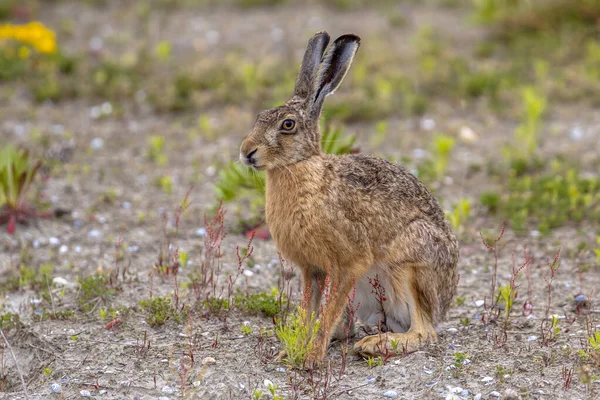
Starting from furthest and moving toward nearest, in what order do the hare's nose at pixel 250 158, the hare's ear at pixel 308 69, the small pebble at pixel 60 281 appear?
A: the small pebble at pixel 60 281 → the hare's ear at pixel 308 69 → the hare's nose at pixel 250 158

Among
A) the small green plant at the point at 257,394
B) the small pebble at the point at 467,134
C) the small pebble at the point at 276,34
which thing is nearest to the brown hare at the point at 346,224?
the small green plant at the point at 257,394

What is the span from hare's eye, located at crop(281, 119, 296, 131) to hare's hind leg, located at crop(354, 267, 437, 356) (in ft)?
3.76

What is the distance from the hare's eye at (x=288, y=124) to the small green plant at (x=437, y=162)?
342cm

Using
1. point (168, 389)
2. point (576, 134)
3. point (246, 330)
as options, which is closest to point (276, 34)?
point (576, 134)

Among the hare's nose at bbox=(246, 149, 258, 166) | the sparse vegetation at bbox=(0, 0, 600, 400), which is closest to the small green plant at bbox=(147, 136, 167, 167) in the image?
the sparse vegetation at bbox=(0, 0, 600, 400)

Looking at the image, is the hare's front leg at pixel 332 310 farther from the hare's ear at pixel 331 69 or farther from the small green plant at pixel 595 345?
the small green plant at pixel 595 345

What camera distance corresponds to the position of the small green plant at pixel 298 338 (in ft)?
16.6

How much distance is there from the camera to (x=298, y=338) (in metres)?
5.12

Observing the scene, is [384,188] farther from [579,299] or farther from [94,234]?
[94,234]

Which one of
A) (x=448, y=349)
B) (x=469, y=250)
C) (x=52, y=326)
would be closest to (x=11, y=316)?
(x=52, y=326)

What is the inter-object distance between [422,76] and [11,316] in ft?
21.6

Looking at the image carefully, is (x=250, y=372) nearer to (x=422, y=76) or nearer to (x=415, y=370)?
(x=415, y=370)

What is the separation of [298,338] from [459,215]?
112 inches

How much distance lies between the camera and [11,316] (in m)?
5.86
